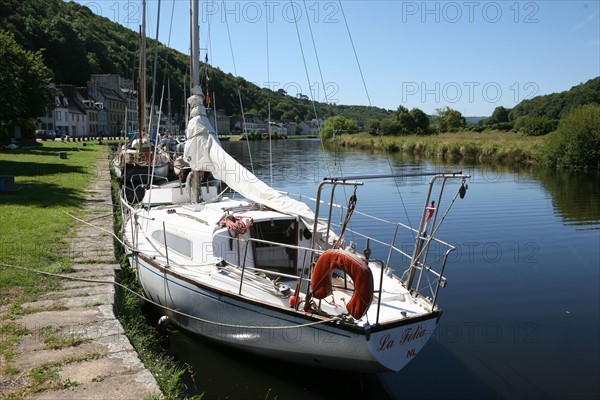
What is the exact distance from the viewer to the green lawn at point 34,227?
28.2 ft

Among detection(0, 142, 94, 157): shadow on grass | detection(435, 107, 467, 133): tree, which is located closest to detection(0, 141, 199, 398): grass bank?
detection(0, 142, 94, 157): shadow on grass

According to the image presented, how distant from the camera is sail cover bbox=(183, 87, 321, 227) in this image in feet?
32.2

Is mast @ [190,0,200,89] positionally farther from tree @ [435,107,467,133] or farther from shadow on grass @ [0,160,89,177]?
Answer: tree @ [435,107,467,133]

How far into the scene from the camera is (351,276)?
6.88 m

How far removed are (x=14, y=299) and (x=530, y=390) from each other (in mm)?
8182

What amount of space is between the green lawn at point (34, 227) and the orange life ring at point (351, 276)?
461 centimetres

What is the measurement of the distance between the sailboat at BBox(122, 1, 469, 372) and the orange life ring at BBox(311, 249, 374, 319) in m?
0.01

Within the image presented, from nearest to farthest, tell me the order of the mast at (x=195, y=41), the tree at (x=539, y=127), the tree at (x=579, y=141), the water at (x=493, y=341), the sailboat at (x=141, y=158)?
the water at (x=493, y=341) < the mast at (x=195, y=41) < the sailboat at (x=141, y=158) < the tree at (x=579, y=141) < the tree at (x=539, y=127)

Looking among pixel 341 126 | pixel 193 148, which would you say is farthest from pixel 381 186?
pixel 341 126

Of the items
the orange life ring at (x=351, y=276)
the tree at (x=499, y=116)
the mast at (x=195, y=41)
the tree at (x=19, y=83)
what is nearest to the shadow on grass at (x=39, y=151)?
the tree at (x=19, y=83)

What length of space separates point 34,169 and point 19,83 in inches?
202

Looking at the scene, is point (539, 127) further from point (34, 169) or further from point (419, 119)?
point (34, 169)

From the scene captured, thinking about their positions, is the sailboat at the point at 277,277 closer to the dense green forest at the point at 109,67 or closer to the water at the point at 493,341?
the water at the point at 493,341

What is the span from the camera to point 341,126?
103438 mm
